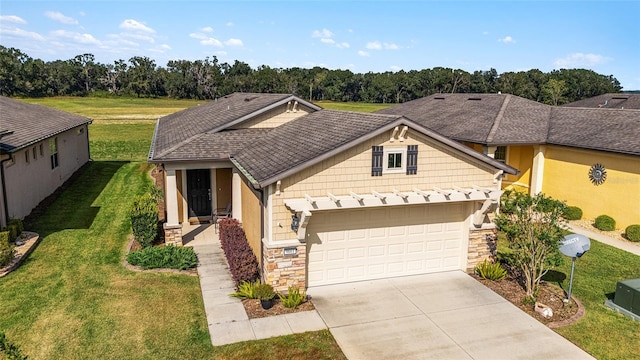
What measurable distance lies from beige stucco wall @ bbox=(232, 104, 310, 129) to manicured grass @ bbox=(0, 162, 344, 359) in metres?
6.19

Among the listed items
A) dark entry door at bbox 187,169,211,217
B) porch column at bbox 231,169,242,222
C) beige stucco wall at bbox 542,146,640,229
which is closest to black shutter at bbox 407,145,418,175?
porch column at bbox 231,169,242,222

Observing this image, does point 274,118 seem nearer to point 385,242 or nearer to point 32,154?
point 385,242

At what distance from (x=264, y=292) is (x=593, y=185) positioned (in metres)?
15.3

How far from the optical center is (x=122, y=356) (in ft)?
29.6

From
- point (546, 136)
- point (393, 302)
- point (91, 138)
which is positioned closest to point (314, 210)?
point (393, 302)

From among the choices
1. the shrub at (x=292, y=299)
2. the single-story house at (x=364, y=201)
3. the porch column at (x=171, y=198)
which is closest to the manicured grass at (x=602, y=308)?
the single-story house at (x=364, y=201)

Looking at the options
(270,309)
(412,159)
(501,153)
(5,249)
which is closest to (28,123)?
(5,249)

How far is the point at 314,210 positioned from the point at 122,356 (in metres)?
4.99

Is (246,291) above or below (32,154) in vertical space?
below

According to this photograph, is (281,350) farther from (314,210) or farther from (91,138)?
(91,138)

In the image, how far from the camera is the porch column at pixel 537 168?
21719 millimetres

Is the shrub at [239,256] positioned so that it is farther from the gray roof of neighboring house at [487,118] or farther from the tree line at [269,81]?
the tree line at [269,81]

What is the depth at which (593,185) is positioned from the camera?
19453mm

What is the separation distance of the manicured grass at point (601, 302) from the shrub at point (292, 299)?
5786mm
